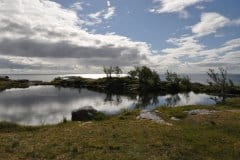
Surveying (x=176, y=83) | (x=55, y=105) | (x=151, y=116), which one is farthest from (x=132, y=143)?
(x=176, y=83)

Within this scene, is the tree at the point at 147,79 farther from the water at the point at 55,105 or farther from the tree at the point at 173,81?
the water at the point at 55,105

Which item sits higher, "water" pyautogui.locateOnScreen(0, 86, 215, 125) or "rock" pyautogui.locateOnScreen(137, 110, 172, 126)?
"rock" pyautogui.locateOnScreen(137, 110, 172, 126)

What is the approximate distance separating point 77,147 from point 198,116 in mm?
21388

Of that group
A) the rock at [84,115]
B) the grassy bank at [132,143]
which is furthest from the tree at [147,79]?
the grassy bank at [132,143]

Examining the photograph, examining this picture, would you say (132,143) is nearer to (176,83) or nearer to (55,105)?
(55,105)

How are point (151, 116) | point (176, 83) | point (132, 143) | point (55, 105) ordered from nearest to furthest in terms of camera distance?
point (132, 143) → point (151, 116) → point (55, 105) → point (176, 83)

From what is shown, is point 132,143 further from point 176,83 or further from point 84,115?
point 176,83

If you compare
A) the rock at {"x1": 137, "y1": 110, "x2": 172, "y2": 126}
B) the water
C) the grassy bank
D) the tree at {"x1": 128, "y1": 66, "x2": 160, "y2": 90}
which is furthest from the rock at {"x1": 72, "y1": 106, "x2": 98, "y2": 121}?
the tree at {"x1": 128, "y1": 66, "x2": 160, "y2": 90}

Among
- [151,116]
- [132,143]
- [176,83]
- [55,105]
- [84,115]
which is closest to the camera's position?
[132,143]

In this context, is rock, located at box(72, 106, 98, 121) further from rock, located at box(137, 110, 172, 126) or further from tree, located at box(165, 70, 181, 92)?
tree, located at box(165, 70, 181, 92)

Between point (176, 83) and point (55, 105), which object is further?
point (176, 83)

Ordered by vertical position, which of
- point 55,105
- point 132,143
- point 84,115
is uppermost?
point 132,143

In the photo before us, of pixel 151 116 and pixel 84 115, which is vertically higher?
pixel 151 116

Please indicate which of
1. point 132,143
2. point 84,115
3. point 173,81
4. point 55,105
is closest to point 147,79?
point 173,81
